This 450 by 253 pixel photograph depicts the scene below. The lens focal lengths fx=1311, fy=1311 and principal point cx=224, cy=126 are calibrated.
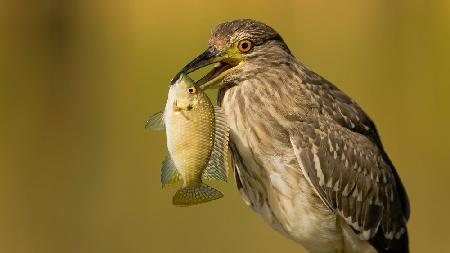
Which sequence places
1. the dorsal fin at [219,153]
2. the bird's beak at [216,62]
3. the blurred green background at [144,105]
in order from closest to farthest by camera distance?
the dorsal fin at [219,153], the bird's beak at [216,62], the blurred green background at [144,105]

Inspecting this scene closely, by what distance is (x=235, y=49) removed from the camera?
7.08 metres

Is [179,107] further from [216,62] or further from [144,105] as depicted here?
[144,105]

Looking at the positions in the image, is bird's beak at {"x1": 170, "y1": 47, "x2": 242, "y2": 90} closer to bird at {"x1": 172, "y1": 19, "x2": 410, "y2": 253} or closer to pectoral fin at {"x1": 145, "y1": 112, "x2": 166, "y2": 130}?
bird at {"x1": 172, "y1": 19, "x2": 410, "y2": 253}

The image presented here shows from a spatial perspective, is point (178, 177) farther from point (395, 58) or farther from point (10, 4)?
point (10, 4)

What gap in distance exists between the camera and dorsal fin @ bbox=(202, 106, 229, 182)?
6516 millimetres

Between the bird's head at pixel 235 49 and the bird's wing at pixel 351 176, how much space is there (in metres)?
0.46

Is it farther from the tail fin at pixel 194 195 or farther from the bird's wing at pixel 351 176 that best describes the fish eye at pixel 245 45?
the tail fin at pixel 194 195

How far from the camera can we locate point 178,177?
21.0ft

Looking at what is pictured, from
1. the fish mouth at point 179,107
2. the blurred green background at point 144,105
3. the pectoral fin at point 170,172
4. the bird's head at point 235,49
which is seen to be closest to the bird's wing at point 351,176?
the bird's head at point 235,49

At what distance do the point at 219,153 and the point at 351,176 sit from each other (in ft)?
3.39

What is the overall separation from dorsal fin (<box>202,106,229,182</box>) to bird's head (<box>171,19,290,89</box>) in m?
0.34

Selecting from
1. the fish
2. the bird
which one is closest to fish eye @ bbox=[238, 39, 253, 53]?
the bird

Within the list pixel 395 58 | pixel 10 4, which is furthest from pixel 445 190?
pixel 10 4

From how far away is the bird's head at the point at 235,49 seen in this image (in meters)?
6.99
